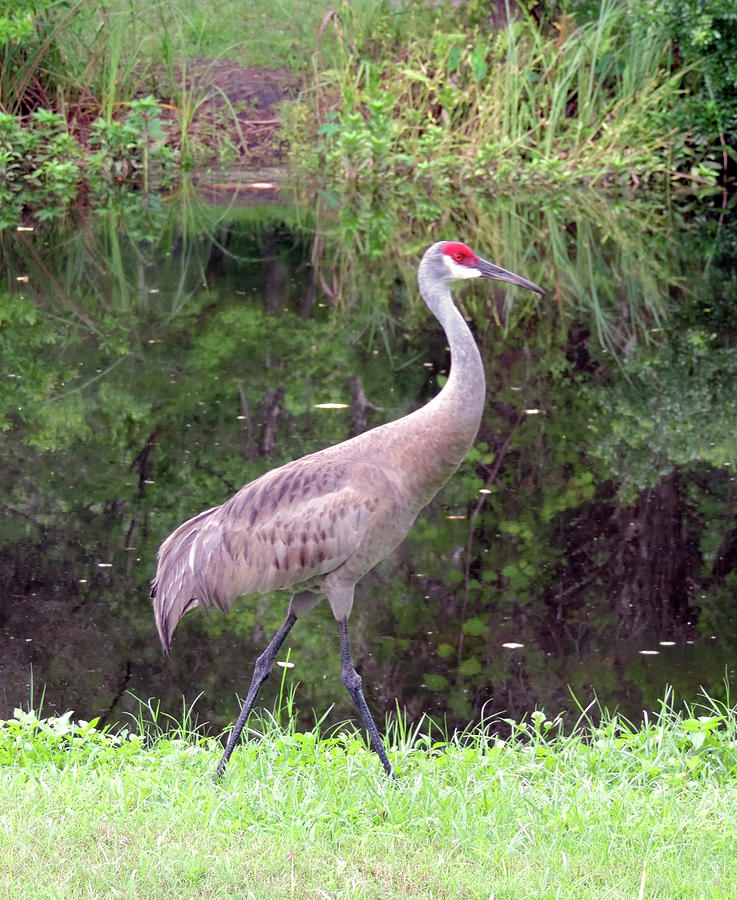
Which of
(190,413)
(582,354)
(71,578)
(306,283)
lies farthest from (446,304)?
(306,283)

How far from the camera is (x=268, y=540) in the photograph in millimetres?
4160

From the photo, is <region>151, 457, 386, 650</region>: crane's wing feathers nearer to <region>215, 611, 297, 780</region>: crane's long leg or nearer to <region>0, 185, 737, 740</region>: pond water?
<region>215, 611, 297, 780</region>: crane's long leg

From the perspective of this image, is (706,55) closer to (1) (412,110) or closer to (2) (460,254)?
(1) (412,110)

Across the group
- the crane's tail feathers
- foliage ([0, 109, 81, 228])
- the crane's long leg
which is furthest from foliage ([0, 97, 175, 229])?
the crane's long leg

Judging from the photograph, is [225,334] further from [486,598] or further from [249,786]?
[249,786]

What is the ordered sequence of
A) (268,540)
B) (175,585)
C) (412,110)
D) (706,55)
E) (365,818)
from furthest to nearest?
(412,110) < (706,55) < (175,585) < (268,540) < (365,818)

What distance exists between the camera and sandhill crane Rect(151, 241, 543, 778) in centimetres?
408

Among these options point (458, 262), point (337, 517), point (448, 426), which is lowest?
point (337, 517)

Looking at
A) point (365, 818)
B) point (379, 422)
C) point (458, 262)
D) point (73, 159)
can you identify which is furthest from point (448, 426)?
Answer: point (73, 159)

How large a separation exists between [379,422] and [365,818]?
4.67 metres

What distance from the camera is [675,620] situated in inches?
224

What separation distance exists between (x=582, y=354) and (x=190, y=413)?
117 inches

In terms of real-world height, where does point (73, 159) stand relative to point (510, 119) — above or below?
below

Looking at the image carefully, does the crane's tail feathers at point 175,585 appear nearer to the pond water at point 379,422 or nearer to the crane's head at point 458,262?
the pond water at point 379,422
